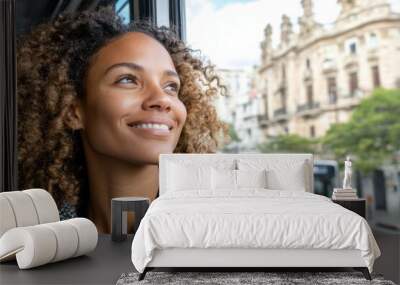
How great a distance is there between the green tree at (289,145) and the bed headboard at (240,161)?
1.15 feet

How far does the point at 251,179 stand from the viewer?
188 inches

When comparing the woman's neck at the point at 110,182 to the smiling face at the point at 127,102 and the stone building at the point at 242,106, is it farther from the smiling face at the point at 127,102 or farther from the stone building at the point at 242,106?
the stone building at the point at 242,106

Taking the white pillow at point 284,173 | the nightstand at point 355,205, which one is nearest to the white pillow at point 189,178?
the white pillow at point 284,173

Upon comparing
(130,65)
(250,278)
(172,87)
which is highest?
(130,65)

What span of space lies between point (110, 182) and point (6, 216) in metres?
1.45

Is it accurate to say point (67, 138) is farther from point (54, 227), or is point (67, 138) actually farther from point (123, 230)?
point (54, 227)

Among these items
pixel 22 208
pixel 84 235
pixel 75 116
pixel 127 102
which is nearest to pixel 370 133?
pixel 127 102

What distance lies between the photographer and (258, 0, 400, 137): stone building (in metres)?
5.48

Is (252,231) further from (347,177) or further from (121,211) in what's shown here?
(347,177)

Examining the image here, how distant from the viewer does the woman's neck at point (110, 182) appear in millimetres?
5223

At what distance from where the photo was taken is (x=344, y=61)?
18.2 ft

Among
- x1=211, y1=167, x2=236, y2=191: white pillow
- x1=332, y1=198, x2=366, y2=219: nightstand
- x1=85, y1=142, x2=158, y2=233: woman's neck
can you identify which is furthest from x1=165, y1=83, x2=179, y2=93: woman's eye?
x1=332, y1=198, x2=366, y2=219: nightstand

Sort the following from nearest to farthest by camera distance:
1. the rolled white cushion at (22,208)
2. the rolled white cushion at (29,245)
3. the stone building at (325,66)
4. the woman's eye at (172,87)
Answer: the rolled white cushion at (29,245), the rolled white cushion at (22,208), the woman's eye at (172,87), the stone building at (325,66)

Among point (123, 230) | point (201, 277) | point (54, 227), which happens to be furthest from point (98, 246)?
point (201, 277)
